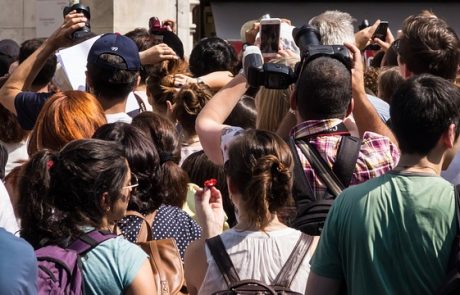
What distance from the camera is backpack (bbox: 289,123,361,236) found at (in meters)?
4.34

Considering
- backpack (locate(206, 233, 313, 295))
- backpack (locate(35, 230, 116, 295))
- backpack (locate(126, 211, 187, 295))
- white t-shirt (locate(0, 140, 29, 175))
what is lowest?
white t-shirt (locate(0, 140, 29, 175))

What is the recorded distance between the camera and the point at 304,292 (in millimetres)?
4082

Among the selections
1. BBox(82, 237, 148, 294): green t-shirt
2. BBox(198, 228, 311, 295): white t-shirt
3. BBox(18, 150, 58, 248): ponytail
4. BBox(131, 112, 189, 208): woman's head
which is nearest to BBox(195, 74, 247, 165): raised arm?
BBox(131, 112, 189, 208): woman's head

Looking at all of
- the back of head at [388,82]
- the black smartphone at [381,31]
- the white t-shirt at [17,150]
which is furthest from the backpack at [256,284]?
the black smartphone at [381,31]

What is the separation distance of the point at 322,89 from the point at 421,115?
83 centimetres

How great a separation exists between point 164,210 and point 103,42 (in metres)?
1.38

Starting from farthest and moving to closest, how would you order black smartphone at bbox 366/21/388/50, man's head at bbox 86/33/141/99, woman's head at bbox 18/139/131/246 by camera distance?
black smartphone at bbox 366/21/388/50 → man's head at bbox 86/33/141/99 → woman's head at bbox 18/139/131/246

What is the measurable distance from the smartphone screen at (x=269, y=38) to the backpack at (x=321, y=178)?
1.22 meters

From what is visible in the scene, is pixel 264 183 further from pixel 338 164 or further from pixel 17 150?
pixel 17 150

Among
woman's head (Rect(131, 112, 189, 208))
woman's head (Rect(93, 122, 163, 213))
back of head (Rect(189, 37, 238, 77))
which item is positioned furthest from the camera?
back of head (Rect(189, 37, 238, 77))

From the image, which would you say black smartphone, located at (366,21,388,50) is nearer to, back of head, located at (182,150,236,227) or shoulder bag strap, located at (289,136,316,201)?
back of head, located at (182,150,236,227)

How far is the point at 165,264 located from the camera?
4.34 meters

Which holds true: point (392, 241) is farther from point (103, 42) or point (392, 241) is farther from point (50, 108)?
point (103, 42)

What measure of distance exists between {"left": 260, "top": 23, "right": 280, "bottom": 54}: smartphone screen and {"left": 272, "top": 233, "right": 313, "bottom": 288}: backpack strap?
160cm
